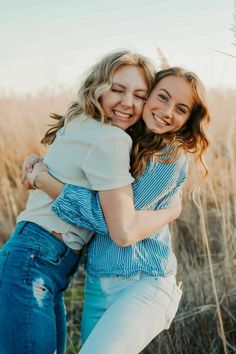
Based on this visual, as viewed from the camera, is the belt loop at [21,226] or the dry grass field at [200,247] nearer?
the belt loop at [21,226]

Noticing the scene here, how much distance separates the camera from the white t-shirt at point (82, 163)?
168cm

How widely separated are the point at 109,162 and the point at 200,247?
153 cm

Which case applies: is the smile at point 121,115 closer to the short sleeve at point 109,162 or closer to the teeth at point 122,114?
the teeth at point 122,114

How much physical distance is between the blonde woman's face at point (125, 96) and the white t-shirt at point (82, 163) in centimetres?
8

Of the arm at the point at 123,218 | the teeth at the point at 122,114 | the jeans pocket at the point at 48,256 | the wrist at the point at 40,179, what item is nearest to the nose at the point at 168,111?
the teeth at the point at 122,114

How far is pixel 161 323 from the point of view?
5.74 ft

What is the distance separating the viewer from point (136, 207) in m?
1.78

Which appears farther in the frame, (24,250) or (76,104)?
(76,104)

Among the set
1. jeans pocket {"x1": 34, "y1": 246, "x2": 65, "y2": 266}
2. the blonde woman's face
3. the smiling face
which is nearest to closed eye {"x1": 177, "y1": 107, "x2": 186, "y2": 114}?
the smiling face

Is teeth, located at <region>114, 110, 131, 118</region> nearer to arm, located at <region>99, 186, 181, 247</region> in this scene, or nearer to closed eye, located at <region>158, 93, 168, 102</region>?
closed eye, located at <region>158, 93, 168, 102</region>

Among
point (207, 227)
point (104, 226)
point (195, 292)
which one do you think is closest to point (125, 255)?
point (104, 226)

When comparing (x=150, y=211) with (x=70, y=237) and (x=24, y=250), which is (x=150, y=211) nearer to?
(x=70, y=237)

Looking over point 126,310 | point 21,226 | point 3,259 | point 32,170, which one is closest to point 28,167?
point 32,170

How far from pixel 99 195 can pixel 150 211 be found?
0.16 meters
